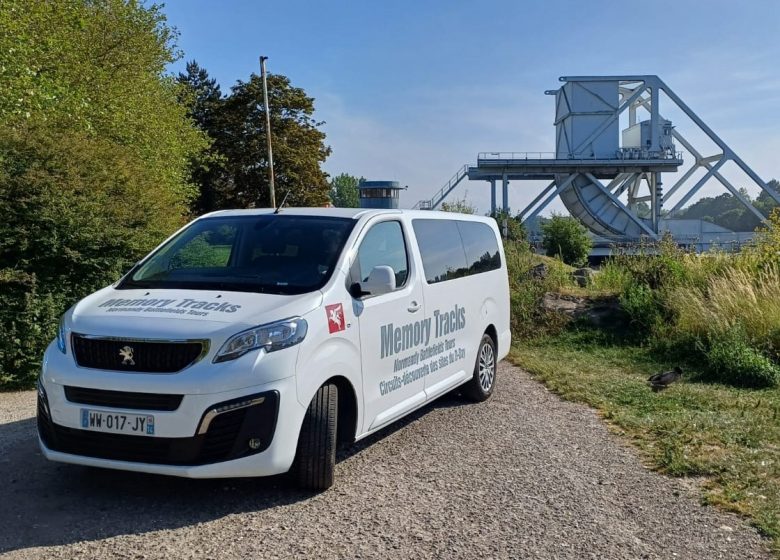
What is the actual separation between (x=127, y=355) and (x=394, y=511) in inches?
75.4

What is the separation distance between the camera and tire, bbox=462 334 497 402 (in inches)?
292

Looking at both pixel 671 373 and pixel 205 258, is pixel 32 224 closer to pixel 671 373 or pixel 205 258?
Answer: pixel 205 258

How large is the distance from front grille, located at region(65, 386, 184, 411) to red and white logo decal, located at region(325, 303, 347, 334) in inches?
42.3

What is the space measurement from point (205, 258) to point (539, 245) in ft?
127

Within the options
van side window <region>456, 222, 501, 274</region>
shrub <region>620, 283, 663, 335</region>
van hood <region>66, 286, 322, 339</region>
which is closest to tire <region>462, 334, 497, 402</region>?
van side window <region>456, 222, 501, 274</region>

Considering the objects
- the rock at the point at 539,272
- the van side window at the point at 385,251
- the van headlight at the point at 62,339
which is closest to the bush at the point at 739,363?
the rock at the point at 539,272

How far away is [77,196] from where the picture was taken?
339 inches

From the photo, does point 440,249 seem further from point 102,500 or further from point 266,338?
point 102,500

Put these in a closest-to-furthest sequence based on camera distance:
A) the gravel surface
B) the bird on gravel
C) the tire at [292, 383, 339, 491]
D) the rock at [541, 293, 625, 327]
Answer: the gravel surface
the tire at [292, 383, 339, 491]
the bird on gravel
the rock at [541, 293, 625, 327]

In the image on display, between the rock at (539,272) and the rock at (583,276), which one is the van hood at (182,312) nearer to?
the rock at (539,272)

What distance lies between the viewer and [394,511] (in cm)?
446

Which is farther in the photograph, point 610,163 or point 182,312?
point 610,163

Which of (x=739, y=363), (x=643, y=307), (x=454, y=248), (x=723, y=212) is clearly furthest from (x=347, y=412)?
(x=723, y=212)

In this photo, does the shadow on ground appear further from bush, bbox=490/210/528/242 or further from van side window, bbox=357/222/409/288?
bush, bbox=490/210/528/242
